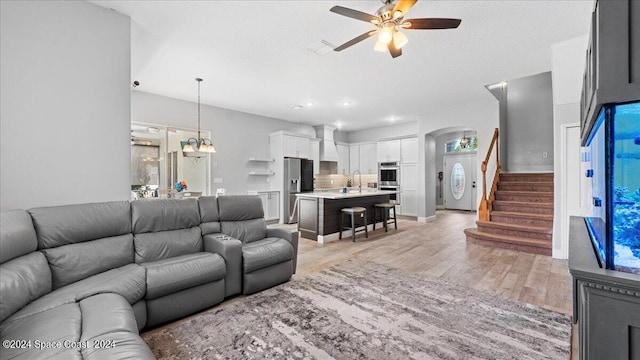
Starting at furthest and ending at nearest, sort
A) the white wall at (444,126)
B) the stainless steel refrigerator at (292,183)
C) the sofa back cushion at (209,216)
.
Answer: the stainless steel refrigerator at (292,183) → the white wall at (444,126) → the sofa back cushion at (209,216)

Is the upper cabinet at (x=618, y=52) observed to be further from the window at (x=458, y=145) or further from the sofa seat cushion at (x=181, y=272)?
the window at (x=458, y=145)

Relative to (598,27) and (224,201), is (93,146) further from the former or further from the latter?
(598,27)

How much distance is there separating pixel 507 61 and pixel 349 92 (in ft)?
8.73

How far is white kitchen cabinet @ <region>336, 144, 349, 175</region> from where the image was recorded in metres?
9.49

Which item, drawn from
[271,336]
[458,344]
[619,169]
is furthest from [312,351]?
[619,169]

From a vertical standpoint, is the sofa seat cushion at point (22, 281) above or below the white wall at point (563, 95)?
below

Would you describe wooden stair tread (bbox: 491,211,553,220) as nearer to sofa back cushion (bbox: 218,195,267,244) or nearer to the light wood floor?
the light wood floor

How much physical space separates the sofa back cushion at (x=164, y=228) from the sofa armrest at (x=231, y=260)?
0.99 ft

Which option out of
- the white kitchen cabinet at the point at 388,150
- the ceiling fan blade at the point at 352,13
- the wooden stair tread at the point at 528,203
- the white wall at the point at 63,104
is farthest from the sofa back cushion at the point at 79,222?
the white kitchen cabinet at the point at 388,150

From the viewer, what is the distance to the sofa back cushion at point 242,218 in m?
3.32

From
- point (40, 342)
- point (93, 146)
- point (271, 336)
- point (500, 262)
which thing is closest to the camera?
point (40, 342)

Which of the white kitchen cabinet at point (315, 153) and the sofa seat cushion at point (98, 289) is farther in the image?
the white kitchen cabinet at point (315, 153)

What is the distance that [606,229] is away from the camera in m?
0.95

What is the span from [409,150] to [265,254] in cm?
616
